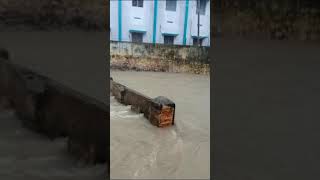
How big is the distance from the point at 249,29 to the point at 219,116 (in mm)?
8277

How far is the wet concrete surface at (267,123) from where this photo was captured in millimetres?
2285

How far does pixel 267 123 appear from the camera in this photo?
3.16 meters

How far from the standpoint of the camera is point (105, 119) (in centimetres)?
148

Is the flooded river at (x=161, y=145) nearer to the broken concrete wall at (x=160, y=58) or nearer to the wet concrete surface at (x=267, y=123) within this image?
the wet concrete surface at (x=267, y=123)

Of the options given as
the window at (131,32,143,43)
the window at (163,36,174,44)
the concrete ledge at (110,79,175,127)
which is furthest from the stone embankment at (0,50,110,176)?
the window at (163,36,174,44)

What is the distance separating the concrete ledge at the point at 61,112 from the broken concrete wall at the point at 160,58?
778 cm

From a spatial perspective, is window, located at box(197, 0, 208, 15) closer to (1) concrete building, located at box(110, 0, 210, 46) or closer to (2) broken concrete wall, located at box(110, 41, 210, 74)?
(1) concrete building, located at box(110, 0, 210, 46)

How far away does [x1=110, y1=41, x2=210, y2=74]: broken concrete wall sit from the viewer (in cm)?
957

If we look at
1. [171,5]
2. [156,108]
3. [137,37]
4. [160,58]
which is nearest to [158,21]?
[171,5]

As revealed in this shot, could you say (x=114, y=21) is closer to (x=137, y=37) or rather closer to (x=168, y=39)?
(x=137, y=37)

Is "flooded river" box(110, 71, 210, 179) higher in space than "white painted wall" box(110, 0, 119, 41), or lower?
lower

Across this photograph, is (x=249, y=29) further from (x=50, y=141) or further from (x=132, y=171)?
(x=50, y=141)

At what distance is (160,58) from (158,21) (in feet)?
19.1

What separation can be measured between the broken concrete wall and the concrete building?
4.80 metres
